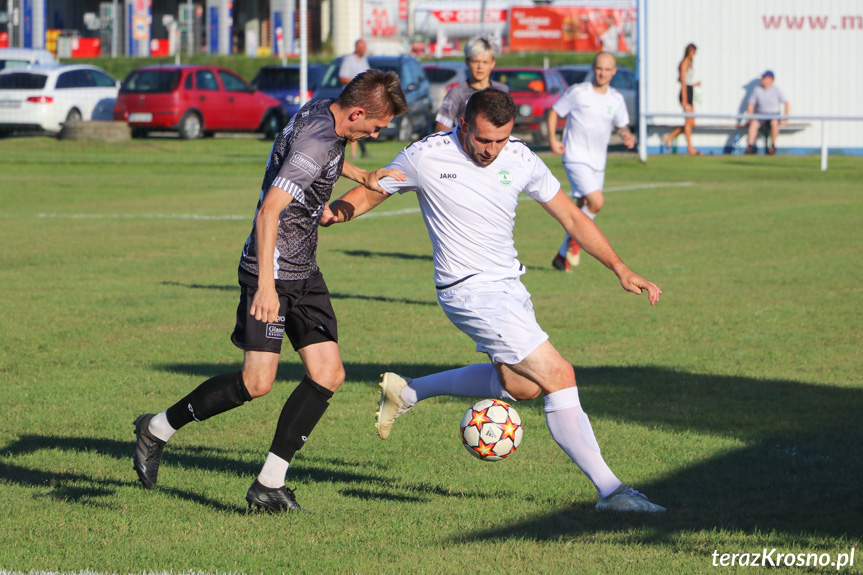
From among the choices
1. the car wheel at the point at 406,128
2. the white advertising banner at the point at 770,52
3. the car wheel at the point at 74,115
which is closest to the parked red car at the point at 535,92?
the car wheel at the point at 406,128

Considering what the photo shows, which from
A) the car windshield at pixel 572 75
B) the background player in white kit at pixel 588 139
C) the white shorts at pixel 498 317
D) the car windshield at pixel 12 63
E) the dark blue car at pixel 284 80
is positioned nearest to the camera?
the white shorts at pixel 498 317

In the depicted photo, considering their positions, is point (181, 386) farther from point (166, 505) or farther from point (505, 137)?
point (505, 137)

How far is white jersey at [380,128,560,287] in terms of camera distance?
5.32 m

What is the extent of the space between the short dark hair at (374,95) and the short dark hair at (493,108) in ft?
1.02

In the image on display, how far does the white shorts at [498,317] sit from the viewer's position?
5.14 metres

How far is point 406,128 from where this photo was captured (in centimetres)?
3200

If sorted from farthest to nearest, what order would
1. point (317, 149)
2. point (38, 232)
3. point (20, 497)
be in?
point (38, 232) < point (20, 497) < point (317, 149)

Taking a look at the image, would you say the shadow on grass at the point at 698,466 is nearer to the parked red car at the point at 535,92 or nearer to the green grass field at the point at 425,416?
the green grass field at the point at 425,416

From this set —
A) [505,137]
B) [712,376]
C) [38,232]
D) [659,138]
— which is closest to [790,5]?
[659,138]

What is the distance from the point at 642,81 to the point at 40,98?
50.8 ft

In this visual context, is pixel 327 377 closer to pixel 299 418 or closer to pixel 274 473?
pixel 299 418

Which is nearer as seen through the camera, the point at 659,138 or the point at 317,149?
the point at 317,149

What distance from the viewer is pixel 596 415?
673cm

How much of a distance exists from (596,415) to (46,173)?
19230 millimetres
